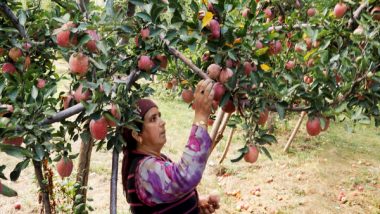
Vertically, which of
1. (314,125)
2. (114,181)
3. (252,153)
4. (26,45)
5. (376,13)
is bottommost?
(114,181)

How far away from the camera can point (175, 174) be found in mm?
1532

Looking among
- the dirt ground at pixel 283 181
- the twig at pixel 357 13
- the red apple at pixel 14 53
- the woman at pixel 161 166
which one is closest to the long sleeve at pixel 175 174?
the woman at pixel 161 166

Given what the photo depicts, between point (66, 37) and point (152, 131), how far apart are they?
0.61m

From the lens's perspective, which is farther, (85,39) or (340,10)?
(340,10)

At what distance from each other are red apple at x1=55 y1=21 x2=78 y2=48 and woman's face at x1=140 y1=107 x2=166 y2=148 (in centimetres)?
54

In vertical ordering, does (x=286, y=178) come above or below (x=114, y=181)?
below

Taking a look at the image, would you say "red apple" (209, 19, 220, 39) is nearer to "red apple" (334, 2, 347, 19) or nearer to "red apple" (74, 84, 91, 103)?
"red apple" (74, 84, 91, 103)

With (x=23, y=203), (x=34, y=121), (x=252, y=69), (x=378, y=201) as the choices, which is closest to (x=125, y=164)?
(x=34, y=121)

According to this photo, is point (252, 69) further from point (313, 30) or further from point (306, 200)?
point (306, 200)

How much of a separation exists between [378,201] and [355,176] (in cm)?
68

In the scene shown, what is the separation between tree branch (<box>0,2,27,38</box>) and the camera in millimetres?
1458

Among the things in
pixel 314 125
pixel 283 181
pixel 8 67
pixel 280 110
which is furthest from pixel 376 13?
pixel 283 181

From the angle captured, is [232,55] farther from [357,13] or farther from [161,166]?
[357,13]

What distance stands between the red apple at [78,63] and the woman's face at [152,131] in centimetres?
53
